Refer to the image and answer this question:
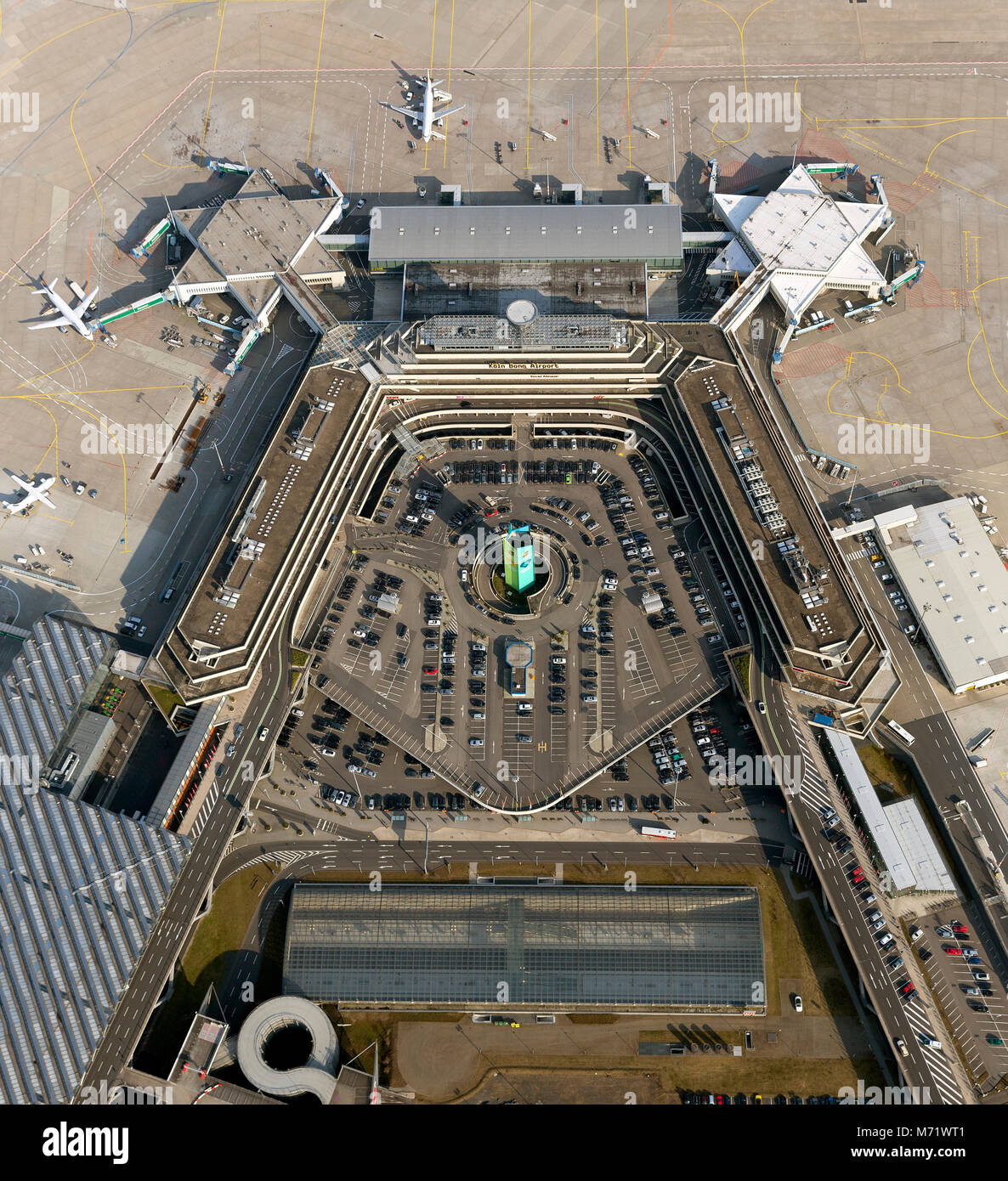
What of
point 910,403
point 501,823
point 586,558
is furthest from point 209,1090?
point 910,403

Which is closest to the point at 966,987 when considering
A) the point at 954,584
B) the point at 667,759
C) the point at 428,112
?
the point at 667,759

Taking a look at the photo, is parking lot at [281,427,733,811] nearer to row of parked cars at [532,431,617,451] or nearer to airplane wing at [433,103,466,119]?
row of parked cars at [532,431,617,451]

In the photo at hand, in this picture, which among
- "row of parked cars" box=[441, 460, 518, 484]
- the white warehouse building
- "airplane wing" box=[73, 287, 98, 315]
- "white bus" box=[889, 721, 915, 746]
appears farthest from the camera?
"airplane wing" box=[73, 287, 98, 315]

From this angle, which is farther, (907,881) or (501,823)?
(501,823)

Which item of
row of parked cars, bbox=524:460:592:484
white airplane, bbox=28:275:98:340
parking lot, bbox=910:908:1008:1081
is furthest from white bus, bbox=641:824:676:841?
white airplane, bbox=28:275:98:340

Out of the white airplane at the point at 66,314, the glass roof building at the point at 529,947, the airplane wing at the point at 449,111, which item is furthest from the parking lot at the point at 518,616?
the airplane wing at the point at 449,111

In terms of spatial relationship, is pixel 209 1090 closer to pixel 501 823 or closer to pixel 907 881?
pixel 501 823

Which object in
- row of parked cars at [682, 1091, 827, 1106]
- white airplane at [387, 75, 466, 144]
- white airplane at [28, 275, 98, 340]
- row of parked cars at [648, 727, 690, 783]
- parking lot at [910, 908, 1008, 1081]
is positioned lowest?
row of parked cars at [682, 1091, 827, 1106]
